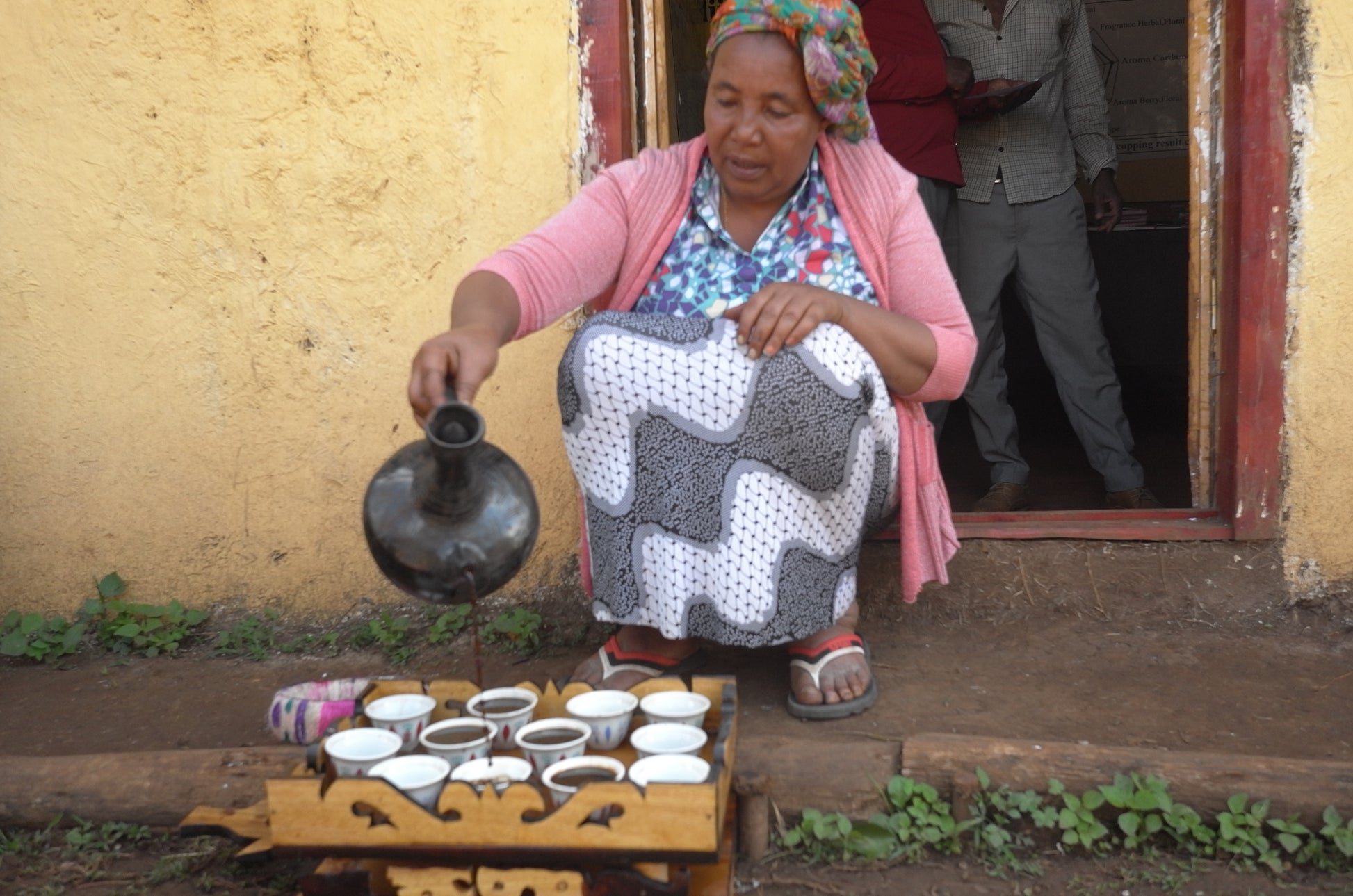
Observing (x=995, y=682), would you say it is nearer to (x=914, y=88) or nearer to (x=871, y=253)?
(x=871, y=253)

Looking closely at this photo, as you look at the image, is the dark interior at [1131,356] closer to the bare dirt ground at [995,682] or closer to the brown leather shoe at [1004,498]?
the brown leather shoe at [1004,498]

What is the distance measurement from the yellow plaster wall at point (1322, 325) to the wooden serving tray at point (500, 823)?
201 centimetres

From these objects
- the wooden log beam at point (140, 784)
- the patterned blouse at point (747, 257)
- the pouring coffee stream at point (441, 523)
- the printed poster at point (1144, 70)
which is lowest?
the wooden log beam at point (140, 784)

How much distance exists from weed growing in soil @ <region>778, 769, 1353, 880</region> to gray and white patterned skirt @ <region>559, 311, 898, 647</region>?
1.38 ft

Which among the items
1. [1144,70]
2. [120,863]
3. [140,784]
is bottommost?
[120,863]

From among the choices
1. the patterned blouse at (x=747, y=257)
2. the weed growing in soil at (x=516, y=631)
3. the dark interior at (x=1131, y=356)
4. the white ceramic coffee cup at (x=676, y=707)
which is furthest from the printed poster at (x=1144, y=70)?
the white ceramic coffee cup at (x=676, y=707)

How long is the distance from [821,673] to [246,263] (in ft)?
6.40

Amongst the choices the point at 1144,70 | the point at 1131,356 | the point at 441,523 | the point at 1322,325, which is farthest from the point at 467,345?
the point at 1144,70

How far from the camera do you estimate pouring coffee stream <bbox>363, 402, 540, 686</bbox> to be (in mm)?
1862

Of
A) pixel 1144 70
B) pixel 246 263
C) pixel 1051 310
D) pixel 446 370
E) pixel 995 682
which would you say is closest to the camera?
pixel 446 370

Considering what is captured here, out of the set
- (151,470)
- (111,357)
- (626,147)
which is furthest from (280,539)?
(626,147)

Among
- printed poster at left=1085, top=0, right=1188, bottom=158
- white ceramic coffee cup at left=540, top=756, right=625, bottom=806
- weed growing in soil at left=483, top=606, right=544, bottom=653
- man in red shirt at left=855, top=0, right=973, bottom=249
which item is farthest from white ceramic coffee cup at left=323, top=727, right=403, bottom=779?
printed poster at left=1085, top=0, right=1188, bottom=158

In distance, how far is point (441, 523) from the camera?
1875mm

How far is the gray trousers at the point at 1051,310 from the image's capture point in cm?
406
